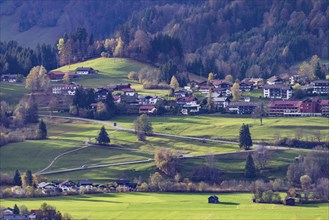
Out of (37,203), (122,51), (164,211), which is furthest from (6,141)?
(122,51)

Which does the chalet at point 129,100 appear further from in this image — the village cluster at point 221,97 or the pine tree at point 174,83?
the pine tree at point 174,83

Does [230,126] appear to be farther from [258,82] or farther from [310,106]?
[258,82]

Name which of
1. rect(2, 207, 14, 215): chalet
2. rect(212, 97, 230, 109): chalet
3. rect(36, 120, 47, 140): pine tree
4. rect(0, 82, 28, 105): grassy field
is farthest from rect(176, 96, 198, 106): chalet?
rect(2, 207, 14, 215): chalet

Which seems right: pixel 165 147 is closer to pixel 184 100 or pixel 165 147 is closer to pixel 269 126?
pixel 269 126

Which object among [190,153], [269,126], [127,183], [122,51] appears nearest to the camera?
[127,183]

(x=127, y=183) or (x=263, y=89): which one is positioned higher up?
(x=263, y=89)

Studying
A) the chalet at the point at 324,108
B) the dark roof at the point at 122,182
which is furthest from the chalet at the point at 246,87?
Result: the dark roof at the point at 122,182
